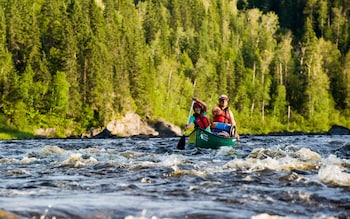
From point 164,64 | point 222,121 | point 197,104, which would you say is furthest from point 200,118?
point 164,64

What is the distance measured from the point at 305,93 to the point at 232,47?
1066 inches

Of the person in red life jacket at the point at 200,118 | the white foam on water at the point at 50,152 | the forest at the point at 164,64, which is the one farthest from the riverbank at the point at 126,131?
the white foam on water at the point at 50,152

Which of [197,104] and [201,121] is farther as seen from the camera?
[197,104]

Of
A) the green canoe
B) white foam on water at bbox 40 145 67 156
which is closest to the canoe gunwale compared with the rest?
the green canoe

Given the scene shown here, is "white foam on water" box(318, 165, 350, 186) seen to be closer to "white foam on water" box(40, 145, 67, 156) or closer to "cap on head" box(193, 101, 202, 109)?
"white foam on water" box(40, 145, 67, 156)

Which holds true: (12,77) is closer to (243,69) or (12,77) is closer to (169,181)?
(243,69)

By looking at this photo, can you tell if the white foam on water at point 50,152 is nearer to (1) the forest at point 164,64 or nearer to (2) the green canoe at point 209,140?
(2) the green canoe at point 209,140

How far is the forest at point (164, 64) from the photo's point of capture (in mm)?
76562

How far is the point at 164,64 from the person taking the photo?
334ft

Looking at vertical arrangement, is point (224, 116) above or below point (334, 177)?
above

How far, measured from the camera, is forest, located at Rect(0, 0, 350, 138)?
76.6 metres

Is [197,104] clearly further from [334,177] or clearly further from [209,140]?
[334,177]

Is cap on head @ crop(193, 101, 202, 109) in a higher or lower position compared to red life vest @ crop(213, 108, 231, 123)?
higher

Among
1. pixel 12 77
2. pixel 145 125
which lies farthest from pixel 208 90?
pixel 12 77
